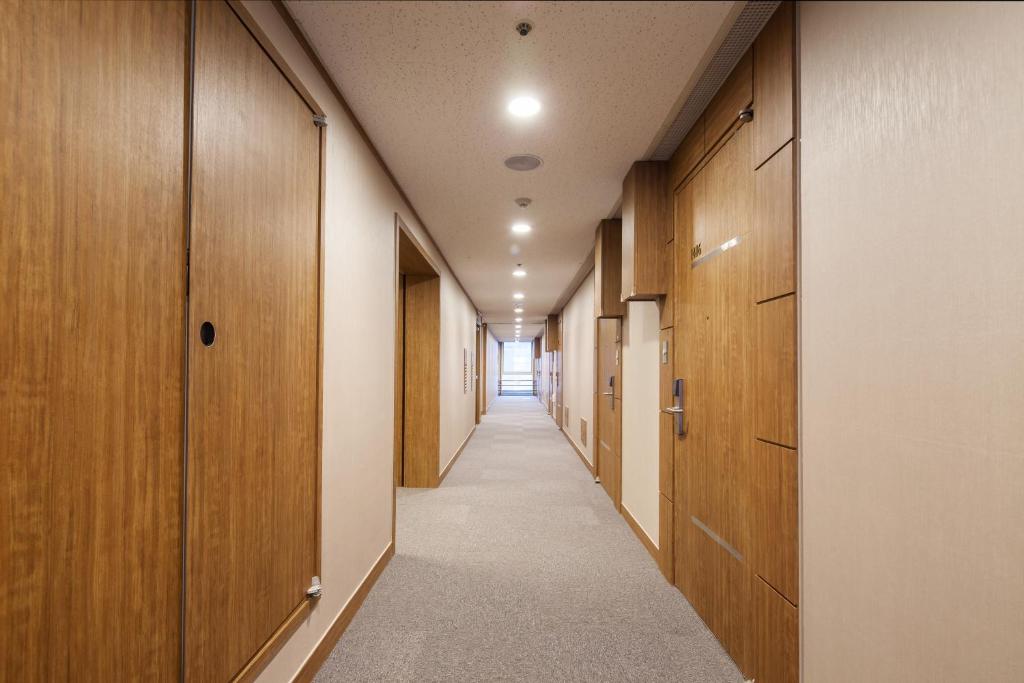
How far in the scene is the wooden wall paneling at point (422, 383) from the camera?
501 centimetres

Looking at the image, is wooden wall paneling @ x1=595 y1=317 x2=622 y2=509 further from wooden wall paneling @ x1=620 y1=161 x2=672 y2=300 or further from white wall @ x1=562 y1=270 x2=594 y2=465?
wooden wall paneling @ x1=620 y1=161 x2=672 y2=300

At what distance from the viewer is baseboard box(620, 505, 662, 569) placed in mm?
3117

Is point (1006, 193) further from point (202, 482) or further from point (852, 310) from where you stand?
point (202, 482)

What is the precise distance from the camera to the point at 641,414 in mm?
3574

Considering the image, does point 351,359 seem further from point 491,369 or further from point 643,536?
point 491,369

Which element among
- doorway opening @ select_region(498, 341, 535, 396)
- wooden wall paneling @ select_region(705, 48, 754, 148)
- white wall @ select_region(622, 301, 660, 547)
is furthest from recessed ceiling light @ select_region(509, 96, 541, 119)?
doorway opening @ select_region(498, 341, 535, 396)

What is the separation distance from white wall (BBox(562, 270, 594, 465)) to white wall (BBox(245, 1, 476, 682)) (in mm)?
3093

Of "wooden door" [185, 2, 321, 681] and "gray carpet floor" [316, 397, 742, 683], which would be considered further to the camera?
"gray carpet floor" [316, 397, 742, 683]

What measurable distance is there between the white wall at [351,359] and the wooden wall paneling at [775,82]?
1.67 metres

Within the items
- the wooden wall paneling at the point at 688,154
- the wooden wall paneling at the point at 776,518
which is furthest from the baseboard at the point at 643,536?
the wooden wall paneling at the point at 688,154

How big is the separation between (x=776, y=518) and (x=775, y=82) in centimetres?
147

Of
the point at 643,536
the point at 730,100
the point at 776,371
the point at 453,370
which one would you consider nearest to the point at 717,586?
the point at 776,371

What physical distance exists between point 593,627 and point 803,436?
1446mm

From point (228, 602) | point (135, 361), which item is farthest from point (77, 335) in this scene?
point (228, 602)
